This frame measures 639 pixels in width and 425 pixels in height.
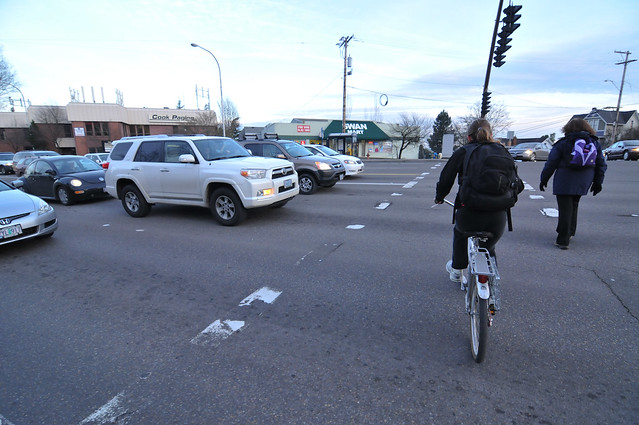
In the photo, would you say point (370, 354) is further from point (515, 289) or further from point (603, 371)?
point (515, 289)

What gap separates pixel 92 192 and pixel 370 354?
11.4 m

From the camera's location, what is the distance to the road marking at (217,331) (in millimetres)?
3131

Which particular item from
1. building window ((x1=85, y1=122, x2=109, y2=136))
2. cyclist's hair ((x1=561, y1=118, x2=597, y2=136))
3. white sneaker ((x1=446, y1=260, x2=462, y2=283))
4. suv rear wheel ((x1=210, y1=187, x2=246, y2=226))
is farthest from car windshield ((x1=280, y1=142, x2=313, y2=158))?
building window ((x1=85, y1=122, x2=109, y2=136))

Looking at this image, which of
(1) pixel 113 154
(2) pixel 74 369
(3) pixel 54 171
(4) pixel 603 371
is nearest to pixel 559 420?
(4) pixel 603 371

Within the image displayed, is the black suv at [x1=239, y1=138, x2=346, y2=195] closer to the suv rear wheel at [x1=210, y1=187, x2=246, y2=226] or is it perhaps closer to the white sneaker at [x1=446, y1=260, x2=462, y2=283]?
the suv rear wheel at [x1=210, y1=187, x2=246, y2=226]

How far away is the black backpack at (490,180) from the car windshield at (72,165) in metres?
12.8

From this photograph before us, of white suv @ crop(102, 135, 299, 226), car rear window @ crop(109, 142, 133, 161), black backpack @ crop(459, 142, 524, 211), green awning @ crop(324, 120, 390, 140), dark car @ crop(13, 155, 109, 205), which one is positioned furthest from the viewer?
green awning @ crop(324, 120, 390, 140)

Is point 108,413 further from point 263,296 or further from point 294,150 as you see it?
point 294,150

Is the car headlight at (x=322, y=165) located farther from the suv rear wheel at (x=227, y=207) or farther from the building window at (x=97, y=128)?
the building window at (x=97, y=128)

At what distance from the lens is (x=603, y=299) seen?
Answer: 3.68 m

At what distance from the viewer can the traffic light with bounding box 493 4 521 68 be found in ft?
42.8

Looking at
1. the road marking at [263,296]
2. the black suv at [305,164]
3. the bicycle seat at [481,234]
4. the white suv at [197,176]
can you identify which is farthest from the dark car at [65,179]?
the bicycle seat at [481,234]

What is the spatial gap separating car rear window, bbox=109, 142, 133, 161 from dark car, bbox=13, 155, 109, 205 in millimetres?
2974

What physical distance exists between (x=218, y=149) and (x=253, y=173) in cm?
152
